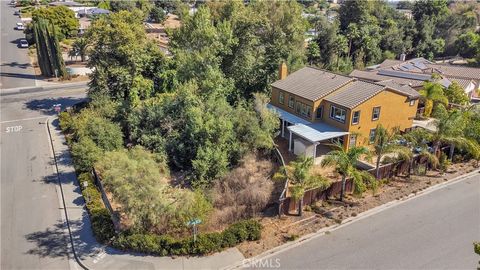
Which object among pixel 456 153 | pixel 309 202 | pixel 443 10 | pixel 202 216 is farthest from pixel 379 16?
pixel 202 216

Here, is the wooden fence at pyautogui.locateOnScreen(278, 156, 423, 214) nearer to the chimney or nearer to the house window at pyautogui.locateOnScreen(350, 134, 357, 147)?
the house window at pyautogui.locateOnScreen(350, 134, 357, 147)

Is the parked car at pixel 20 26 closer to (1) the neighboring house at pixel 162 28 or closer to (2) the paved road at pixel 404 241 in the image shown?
(1) the neighboring house at pixel 162 28

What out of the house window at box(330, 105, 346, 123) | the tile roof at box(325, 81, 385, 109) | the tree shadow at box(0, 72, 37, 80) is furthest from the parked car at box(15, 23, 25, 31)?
the house window at box(330, 105, 346, 123)

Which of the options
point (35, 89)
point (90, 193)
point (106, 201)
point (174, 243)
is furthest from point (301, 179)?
point (35, 89)

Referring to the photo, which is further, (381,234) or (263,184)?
(263,184)

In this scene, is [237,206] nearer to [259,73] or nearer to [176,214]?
[176,214]

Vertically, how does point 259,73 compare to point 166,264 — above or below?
above

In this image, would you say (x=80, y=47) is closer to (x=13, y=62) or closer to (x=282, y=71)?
(x=282, y=71)
